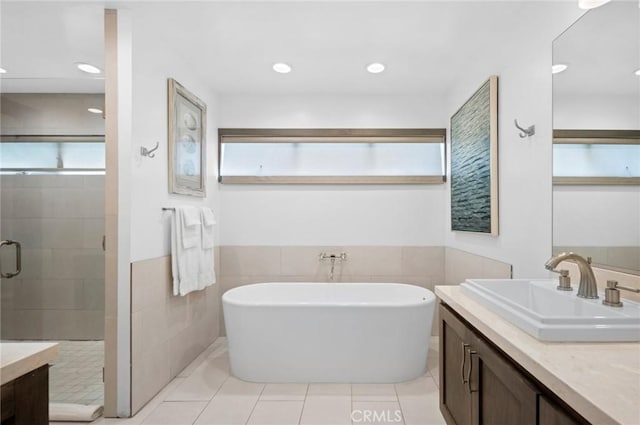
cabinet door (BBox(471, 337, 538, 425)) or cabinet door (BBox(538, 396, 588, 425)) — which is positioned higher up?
cabinet door (BBox(538, 396, 588, 425))

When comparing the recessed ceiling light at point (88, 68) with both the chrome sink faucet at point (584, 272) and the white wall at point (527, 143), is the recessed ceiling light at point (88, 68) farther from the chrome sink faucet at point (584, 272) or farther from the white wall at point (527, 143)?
the chrome sink faucet at point (584, 272)

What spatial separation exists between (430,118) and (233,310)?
2.76m

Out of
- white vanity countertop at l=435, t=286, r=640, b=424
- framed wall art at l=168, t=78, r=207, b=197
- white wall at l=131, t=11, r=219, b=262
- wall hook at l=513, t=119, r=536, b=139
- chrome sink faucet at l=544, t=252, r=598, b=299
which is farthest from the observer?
framed wall art at l=168, t=78, r=207, b=197

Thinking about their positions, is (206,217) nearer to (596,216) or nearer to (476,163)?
(476,163)

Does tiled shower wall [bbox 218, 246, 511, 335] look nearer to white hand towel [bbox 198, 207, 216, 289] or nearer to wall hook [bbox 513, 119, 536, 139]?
white hand towel [bbox 198, 207, 216, 289]

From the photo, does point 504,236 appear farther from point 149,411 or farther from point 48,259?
point 48,259

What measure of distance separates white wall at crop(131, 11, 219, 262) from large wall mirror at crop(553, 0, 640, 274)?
8.10ft

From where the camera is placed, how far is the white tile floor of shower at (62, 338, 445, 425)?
2072 mm

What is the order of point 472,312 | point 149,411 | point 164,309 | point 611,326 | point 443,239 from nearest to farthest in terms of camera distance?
point 611,326 → point 472,312 → point 149,411 → point 164,309 → point 443,239

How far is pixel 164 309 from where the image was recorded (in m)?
2.48

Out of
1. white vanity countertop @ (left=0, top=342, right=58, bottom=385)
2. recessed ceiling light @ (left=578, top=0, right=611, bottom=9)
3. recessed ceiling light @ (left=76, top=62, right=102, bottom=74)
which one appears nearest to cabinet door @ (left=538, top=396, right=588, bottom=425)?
white vanity countertop @ (left=0, top=342, right=58, bottom=385)

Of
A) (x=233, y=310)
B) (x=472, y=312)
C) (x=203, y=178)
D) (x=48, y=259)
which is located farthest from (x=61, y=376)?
(x=472, y=312)

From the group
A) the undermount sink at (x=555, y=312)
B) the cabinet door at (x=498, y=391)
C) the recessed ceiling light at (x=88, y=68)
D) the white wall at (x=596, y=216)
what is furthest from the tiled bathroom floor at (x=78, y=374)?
the white wall at (x=596, y=216)

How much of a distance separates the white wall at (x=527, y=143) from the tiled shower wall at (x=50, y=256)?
3322 mm
